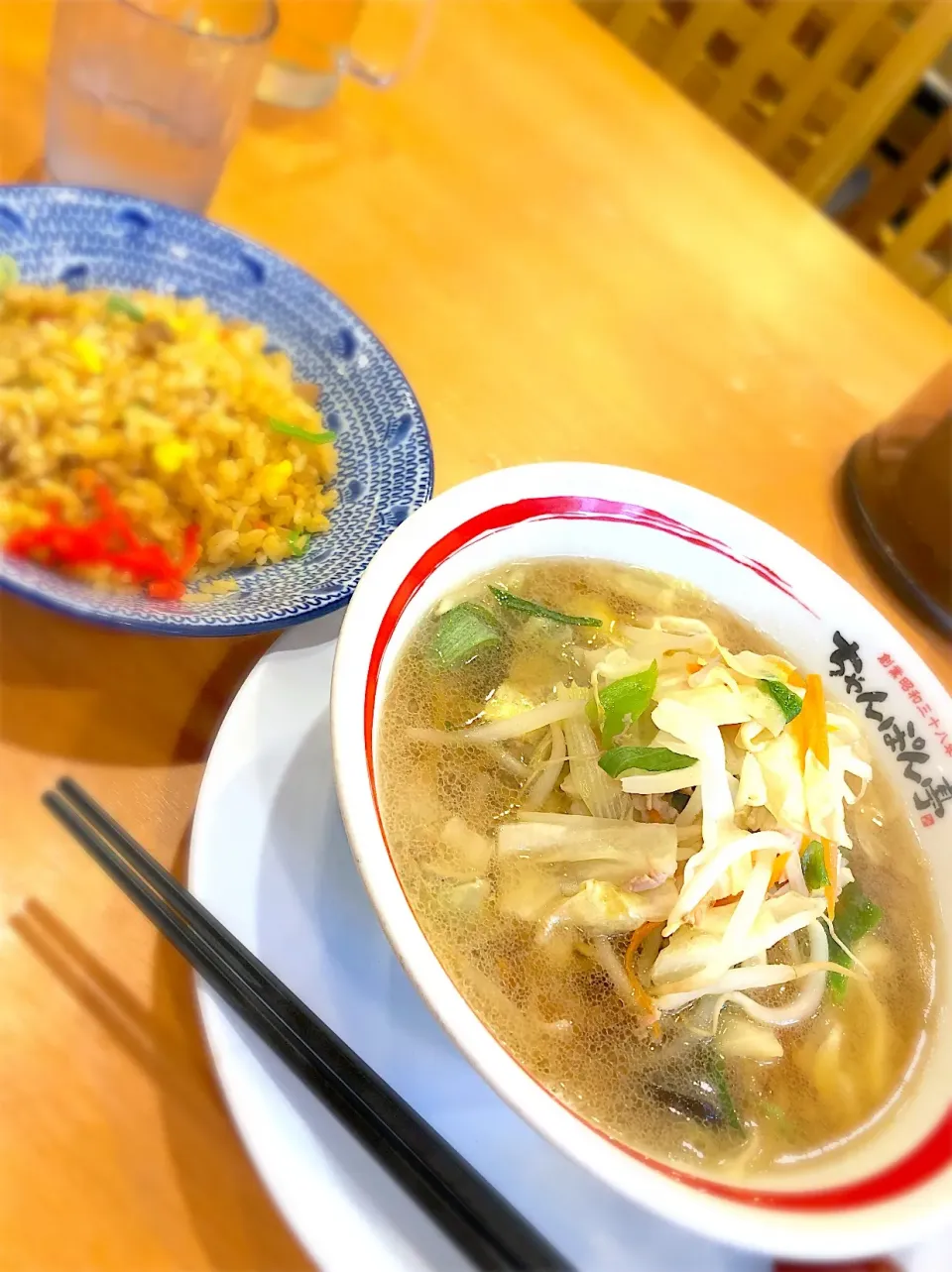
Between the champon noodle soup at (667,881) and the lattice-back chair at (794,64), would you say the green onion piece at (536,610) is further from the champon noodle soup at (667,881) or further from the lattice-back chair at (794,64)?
the lattice-back chair at (794,64)

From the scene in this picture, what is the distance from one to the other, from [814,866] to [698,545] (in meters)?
0.31

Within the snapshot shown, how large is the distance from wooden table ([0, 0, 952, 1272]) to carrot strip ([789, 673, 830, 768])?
18.7 inches

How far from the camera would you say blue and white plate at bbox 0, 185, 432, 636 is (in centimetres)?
Answer: 82

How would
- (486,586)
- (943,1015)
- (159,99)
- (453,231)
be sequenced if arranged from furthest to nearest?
(453,231)
(159,99)
(486,586)
(943,1015)

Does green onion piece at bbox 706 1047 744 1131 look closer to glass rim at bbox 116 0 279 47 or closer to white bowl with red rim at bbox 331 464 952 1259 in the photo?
white bowl with red rim at bbox 331 464 952 1259

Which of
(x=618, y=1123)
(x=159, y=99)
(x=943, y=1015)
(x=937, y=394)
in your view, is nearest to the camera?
(x=618, y=1123)

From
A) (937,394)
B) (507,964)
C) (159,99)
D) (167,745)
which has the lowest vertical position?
(167,745)

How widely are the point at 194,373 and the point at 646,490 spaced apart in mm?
435

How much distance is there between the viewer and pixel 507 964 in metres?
0.69

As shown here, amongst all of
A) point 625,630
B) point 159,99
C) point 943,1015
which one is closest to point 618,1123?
point 943,1015

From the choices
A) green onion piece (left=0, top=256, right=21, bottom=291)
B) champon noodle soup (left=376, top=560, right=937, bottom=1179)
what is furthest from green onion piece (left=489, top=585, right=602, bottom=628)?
green onion piece (left=0, top=256, right=21, bottom=291)

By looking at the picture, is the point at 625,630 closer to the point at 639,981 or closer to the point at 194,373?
the point at 639,981

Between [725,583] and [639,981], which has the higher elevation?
[725,583]

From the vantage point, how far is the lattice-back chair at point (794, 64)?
90.0 inches
